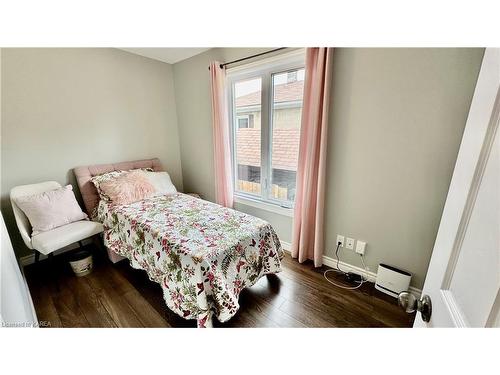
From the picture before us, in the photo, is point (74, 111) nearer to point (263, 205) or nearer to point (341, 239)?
point (263, 205)

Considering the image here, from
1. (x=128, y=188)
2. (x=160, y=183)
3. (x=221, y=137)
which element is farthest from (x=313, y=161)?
(x=128, y=188)

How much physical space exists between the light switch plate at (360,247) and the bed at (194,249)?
0.73 m

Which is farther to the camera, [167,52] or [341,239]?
[167,52]

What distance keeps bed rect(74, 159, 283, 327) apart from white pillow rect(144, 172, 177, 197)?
A: 0.27 meters

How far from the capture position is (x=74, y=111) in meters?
2.24

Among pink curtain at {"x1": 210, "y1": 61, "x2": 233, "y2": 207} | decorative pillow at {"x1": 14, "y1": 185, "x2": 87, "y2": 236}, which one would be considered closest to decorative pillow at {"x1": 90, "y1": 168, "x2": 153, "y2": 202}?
decorative pillow at {"x1": 14, "y1": 185, "x2": 87, "y2": 236}

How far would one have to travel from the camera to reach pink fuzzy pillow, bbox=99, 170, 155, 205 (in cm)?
212

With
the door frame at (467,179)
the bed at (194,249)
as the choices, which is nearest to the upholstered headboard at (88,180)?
the bed at (194,249)

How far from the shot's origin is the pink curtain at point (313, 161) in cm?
166

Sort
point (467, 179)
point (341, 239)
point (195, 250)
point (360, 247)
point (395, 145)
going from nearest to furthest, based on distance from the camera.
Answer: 1. point (467, 179)
2. point (195, 250)
3. point (395, 145)
4. point (360, 247)
5. point (341, 239)

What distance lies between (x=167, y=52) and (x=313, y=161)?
2.35 meters
